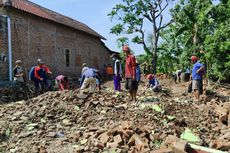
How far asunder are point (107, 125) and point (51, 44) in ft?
46.8

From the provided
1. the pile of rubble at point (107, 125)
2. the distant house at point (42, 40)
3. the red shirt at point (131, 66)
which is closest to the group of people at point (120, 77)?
the red shirt at point (131, 66)

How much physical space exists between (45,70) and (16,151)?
7.05 metres

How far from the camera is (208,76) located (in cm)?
1881

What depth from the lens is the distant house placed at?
1653cm

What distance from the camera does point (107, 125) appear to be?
7582mm

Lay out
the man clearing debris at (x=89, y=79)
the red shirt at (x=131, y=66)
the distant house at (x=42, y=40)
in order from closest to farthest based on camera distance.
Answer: the red shirt at (x=131, y=66) → the man clearing debris at (x=89, y=79) → the distant house at (x=42, y=40)

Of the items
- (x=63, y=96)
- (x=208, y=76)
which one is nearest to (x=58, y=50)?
(x=208, y=76)

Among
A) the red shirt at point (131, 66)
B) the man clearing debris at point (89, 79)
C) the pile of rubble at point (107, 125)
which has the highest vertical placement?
the red shirt at point (131, 66)

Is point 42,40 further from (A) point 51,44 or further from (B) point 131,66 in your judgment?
(B) point 131,66

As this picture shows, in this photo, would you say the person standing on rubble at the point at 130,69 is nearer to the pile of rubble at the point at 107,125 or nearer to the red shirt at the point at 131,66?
the red shirt at the point at 131,66

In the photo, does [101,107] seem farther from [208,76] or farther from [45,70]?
[208,76]

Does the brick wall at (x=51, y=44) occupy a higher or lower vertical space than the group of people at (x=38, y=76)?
higher

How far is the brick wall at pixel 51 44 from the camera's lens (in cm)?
1766

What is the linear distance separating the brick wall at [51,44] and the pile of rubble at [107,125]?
8.44m
